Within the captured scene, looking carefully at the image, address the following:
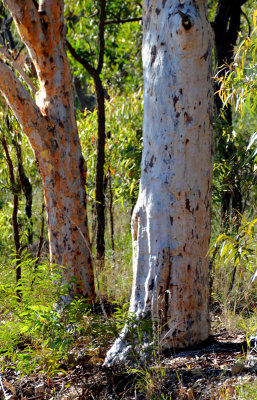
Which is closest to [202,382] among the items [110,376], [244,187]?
[110,376]

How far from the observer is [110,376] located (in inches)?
119

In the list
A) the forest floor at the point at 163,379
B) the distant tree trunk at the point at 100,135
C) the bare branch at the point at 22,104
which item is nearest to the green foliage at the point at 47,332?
the forest floor at the point at 163,379

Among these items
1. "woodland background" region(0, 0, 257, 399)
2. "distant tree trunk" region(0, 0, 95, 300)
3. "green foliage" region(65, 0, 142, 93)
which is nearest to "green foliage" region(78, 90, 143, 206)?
"woodland background" region(0, 0, 257, 399)

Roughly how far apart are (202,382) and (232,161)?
8.94ft

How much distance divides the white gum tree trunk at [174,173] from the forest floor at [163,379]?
15 cm

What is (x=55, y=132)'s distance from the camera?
442cm

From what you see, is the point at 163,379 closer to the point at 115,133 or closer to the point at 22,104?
the point at 22,104

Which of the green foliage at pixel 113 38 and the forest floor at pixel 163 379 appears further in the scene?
the green foliage at pixel 113 38

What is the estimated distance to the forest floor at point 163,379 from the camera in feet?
9.19

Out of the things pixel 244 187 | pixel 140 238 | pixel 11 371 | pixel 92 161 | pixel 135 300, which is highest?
pixel 92 161

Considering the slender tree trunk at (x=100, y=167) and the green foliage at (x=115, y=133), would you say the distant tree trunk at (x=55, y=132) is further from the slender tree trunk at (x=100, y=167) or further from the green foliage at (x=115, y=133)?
the green foliage at (x=115, y=133)

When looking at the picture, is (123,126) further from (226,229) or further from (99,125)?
(226,229)

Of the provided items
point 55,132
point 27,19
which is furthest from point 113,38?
point 55,132

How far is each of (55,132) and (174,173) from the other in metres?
1.63
